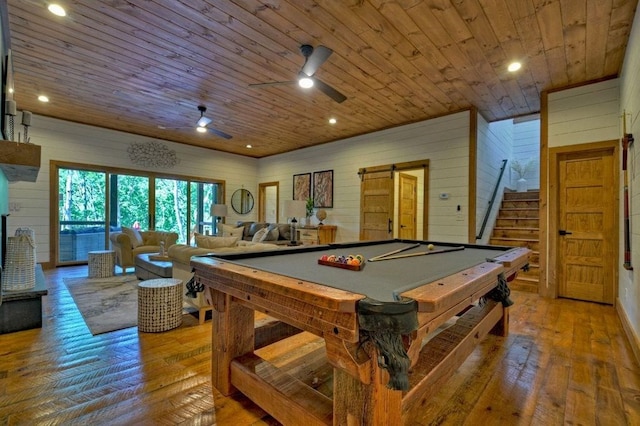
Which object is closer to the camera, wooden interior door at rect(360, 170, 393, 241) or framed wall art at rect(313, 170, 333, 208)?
wooden interior door at rect(360, 170, 393, 241)

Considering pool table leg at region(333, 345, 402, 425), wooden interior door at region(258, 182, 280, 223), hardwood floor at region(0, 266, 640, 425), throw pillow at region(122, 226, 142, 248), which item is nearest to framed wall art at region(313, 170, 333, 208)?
wooden interior door at region(258, 182, 280, 223)

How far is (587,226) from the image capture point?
12.8 ft

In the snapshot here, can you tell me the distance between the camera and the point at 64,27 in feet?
9.29

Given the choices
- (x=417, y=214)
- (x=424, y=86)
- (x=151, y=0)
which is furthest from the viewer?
(x=417, y=214)

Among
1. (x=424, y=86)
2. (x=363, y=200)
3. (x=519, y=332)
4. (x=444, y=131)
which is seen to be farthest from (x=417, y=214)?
(x=519, y=332)

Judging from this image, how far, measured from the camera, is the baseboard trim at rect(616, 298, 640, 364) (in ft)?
7.63

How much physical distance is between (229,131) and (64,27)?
Answer: 354 centimetres

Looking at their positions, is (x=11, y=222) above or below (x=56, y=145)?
below

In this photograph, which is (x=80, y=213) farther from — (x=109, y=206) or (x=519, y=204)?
(x=519, y=204)

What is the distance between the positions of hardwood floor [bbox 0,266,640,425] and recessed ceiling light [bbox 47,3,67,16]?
2.84 meters

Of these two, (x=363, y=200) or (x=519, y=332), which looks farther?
(x=363, y=200)

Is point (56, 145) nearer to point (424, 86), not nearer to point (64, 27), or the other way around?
point (64, 27)

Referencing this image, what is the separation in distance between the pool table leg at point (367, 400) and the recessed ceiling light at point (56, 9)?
141 inches

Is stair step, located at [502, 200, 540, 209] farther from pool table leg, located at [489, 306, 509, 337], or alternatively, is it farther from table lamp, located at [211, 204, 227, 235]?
table lamp, located at [211, 204, 227, 235]
